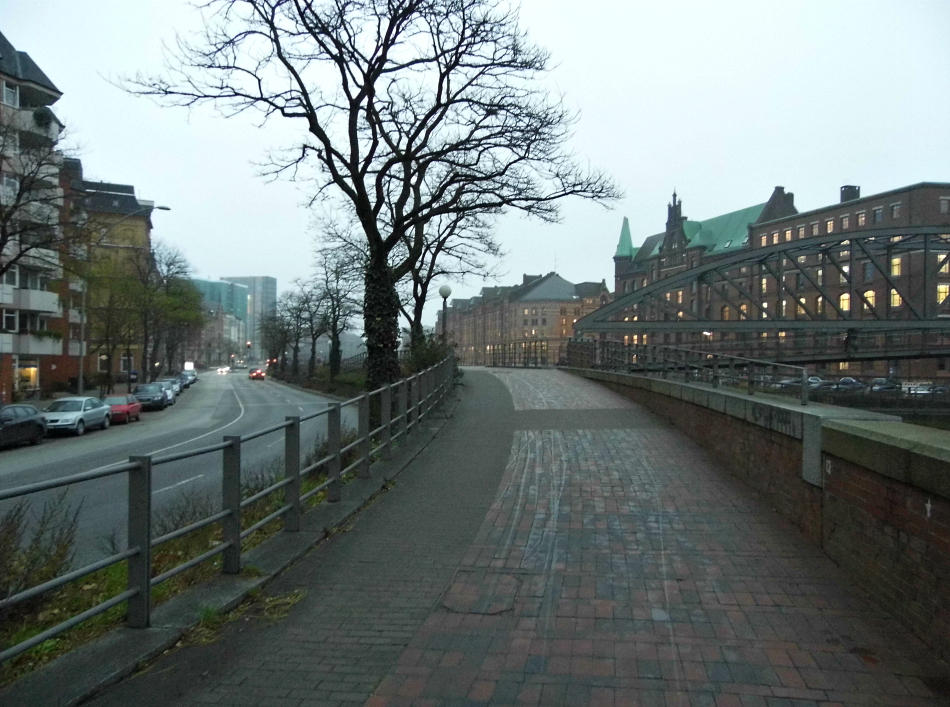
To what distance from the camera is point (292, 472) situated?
7.37 m

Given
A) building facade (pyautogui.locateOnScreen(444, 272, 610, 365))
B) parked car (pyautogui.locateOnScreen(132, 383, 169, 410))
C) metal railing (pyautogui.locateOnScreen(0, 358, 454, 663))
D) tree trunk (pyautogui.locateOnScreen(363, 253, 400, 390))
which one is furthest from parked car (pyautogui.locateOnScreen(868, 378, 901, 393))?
building facade (pyautogui.locateOnScreen(444, 272, 610, 365))

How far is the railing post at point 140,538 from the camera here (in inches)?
188

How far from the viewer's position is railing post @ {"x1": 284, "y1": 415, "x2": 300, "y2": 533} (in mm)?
7219

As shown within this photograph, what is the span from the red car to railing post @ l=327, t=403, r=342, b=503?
30446 millimetres

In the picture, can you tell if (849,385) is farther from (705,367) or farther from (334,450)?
(334,450)

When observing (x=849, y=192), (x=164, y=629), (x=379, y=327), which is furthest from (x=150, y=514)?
(x=849, y=192)

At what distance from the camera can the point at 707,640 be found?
491 centimetres

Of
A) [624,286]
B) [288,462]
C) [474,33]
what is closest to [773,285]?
[624,286]

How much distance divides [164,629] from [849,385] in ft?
37.4

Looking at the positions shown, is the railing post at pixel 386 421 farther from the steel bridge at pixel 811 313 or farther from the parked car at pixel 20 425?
the steel bridge at pixel 811 313

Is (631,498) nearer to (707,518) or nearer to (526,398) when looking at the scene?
(707,518)

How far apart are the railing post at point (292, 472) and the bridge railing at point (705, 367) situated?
593 centimetres

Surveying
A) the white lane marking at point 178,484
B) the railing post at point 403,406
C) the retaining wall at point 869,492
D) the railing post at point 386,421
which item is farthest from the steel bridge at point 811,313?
the white lane marking at point 178,484

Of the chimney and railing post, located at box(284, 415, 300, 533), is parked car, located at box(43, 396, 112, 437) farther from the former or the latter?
the chimney
